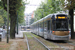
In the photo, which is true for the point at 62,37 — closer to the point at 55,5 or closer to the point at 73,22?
the point at 73,22

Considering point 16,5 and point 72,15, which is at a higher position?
point 16,5

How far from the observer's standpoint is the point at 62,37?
15305 millimetres

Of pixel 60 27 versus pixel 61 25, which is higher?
pixel 61 25

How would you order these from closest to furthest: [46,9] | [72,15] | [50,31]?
[50,31], [72,15], [46,9]

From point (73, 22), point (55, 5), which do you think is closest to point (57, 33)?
point (73, 22)

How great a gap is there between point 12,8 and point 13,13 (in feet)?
2.87

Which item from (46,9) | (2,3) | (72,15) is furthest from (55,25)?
(46,9)

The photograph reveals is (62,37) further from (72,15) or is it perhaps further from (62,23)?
(72,15)

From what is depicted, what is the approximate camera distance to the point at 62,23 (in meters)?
15.5

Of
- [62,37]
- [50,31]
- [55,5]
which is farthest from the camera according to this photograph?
[55,5]

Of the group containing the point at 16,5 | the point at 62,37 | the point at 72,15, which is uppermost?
the point at 16,5

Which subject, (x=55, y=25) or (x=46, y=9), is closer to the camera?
(x=55, y=25)

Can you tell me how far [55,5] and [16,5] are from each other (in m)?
11.5

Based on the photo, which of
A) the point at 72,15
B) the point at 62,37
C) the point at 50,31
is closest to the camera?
the point at 62,37
